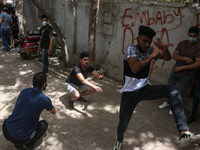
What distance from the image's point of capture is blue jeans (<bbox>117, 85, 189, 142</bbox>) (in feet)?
8.45

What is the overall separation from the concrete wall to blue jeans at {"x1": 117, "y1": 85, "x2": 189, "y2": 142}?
255 centimetres

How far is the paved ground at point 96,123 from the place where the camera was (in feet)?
11.2

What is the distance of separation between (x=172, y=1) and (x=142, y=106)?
286 cm

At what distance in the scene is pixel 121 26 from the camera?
239 inches

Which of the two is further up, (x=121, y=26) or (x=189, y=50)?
(x=121, y=26)

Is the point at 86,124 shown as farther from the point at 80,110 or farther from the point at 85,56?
the point at 85,56

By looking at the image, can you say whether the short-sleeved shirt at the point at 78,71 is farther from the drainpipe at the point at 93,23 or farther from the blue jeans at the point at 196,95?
the blue jeans at the point at 196,95

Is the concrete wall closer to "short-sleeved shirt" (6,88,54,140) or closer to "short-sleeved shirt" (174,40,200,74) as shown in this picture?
"short-sleeved shirt" (174,40,200,74)

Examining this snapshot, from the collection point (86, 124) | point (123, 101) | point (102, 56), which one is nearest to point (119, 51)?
point (102, 56)

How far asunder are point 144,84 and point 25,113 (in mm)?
1799

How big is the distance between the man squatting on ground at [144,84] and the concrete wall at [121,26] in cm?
228

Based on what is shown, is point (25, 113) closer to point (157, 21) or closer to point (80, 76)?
point (80, 76)

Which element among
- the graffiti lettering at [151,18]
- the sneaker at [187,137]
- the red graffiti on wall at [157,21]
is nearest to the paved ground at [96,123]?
the sneaker at [187,137]

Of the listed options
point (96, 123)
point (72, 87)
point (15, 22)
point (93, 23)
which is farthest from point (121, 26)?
point (15, 22)
